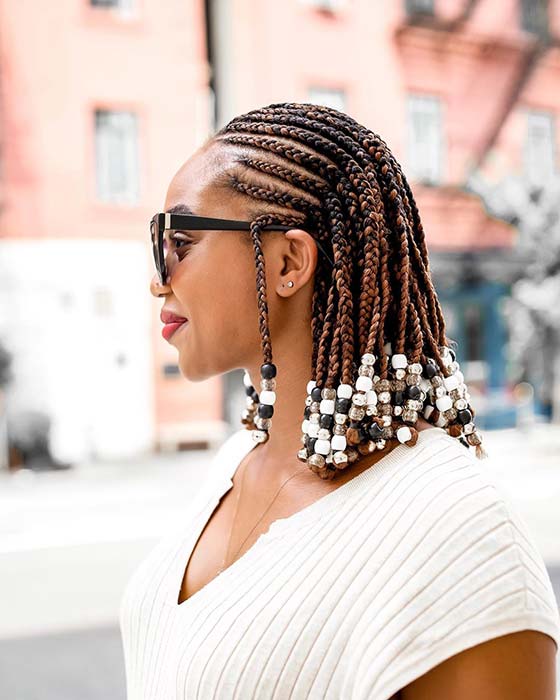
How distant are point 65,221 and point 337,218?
466 centimetres

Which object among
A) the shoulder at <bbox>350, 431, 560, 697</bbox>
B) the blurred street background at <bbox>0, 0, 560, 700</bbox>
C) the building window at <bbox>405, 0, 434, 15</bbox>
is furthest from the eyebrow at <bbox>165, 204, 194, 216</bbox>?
the building window at <bbox>405, 0, 434, 15</bbox>

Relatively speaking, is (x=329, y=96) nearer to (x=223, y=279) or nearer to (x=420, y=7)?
(x=420, y=7)

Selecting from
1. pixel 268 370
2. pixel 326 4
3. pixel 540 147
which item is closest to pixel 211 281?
pixel 268 370

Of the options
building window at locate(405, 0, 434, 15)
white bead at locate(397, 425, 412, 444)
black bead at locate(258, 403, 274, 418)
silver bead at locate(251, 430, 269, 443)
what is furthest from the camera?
building window at locate(405, 0, 434, 15)

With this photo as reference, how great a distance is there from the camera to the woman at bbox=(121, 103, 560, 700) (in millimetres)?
769

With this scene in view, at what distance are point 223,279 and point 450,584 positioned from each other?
1.46 feet

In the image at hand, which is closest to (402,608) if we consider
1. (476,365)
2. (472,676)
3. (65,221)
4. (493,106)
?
(472,676)

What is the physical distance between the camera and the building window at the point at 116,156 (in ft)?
17.7

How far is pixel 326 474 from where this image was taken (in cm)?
94

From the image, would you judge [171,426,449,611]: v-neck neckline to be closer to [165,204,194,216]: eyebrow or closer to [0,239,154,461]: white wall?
[165,204,194,216]: eyebrow

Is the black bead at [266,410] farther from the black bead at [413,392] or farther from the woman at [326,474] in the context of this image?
the black bead at [413,392]

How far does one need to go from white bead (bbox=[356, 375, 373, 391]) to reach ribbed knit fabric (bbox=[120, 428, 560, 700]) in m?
0.08

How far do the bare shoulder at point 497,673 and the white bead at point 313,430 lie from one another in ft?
0.94

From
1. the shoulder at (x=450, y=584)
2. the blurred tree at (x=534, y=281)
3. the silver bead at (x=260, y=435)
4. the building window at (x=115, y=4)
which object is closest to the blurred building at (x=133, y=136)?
the building window at (x=115, y=4)
